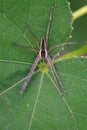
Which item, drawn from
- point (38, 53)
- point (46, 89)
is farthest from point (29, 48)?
point (46, 89)

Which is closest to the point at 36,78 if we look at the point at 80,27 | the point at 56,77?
the point at 56,77

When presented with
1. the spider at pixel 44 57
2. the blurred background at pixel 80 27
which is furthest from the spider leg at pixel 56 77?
the blurred background at pixel 80 27

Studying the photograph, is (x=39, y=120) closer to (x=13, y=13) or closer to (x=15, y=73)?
(x=15, y=73)

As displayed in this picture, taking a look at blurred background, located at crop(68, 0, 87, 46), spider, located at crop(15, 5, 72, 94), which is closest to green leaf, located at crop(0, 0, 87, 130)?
spider, located at crop(15, 5, 72, 94)

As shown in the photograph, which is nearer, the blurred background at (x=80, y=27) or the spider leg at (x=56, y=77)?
the spider leg at (x=56, y=77)

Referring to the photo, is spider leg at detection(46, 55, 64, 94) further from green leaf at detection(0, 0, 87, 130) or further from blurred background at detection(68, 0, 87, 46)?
blurred background at detection(68, 0, 87, 46)

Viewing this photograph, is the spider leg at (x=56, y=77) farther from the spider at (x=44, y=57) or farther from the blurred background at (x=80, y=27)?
the blurred background at (x=80, y=27)

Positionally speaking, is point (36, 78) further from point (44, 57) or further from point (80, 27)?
point (80, 27)

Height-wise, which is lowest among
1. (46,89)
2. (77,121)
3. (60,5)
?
(77,121)
